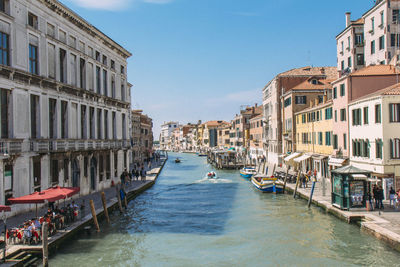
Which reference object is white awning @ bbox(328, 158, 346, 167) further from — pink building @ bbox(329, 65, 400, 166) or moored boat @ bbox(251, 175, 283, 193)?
moored boat @ bbox(251, 175, 283, 193)

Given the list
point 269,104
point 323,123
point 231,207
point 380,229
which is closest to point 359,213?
point 380,229

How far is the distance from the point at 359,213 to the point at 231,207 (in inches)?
388

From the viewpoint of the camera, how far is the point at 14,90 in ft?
65.8

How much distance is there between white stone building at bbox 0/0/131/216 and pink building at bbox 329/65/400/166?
1851 cm

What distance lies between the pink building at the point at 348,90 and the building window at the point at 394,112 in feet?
16.5

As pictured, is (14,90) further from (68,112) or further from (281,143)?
(281,143)

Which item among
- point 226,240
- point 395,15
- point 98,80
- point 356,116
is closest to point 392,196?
point 356,116

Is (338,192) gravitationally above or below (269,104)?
below

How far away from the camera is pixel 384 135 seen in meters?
23.0

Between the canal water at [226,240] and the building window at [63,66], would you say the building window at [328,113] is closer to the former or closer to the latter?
the canal water at [226,240]

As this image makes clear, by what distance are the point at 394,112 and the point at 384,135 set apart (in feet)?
4.61

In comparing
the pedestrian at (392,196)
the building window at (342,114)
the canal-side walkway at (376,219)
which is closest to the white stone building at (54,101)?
the canal-side walkway at (376,219)

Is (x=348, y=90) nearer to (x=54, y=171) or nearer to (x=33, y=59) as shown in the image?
(x=54, y=171)

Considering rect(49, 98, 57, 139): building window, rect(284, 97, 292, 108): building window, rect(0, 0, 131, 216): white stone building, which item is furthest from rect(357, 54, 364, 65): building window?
rect(49, 98, 57, 139): building window
